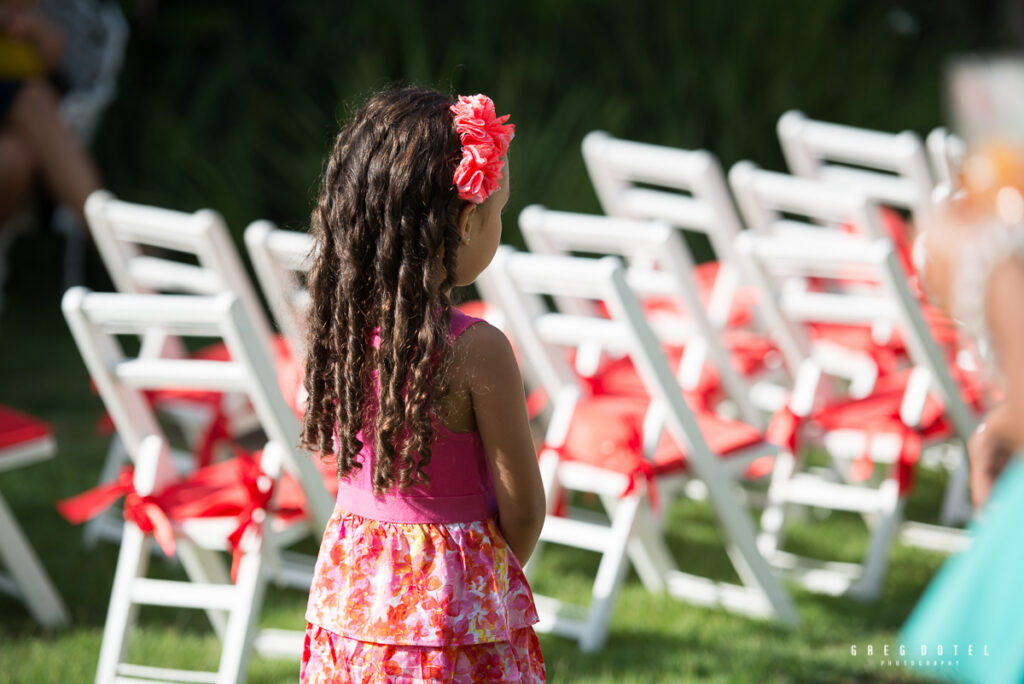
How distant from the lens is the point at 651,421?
3.44 m

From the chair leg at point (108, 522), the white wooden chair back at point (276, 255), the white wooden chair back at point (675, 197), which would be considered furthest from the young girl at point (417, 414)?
the chair leg at point (108, 522)

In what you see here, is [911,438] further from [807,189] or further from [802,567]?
[807,189]

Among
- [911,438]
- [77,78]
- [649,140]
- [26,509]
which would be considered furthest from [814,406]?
[77,78]

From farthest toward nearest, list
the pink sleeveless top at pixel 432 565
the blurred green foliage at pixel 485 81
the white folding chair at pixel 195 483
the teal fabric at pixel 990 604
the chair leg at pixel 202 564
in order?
1. the blurred green foliage at pixel 485 81
2. the chair leg at pixel 202 564
3. the white folding chair at pixel 195 483
4. the pink sleeveless top at pixel 432 565
5. the teal fabric at pixel 990 604

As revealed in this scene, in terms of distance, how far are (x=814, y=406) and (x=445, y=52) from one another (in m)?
4.41

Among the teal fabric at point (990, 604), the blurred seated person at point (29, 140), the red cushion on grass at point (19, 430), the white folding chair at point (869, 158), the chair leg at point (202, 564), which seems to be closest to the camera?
the teal fabric at point (990, 604)

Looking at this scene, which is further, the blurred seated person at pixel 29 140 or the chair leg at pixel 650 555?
the blurred seated person at pixel 29 140

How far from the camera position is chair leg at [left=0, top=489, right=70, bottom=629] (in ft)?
11.2

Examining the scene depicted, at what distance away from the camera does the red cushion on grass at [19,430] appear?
10.8ft

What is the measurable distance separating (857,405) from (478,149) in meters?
2.31

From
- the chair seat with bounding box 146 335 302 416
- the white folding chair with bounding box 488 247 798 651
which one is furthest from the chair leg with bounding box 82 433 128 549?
the white folding chair with bounding box 488 247 798 651

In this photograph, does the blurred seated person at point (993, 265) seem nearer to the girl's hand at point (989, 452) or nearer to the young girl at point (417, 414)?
the girl's hand at point (989, 452)

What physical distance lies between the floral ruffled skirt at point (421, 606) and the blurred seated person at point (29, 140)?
14.6 ft

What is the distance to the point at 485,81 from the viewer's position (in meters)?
7.53
